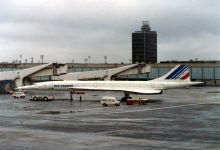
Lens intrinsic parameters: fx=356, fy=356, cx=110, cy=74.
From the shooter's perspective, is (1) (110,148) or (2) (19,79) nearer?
(1) (110,148)

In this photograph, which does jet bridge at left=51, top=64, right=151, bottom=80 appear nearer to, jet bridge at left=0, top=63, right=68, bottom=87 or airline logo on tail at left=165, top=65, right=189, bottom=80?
jet bridge at left=0, top=63, right=68, bottom=87

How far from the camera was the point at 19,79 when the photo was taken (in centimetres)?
10850

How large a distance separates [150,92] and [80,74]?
165 ft

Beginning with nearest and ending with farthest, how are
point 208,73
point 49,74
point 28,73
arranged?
point 28,73, point 49,74, point 208,73

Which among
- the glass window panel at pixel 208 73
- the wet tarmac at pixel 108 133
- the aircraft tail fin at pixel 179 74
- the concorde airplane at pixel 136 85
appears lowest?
the wet tarmac at pixel 108 133

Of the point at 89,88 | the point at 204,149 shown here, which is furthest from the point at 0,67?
the point at 204,149

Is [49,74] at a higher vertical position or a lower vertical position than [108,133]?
higher

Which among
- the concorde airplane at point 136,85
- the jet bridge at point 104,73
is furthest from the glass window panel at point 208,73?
the concorde airplane at point 136,85

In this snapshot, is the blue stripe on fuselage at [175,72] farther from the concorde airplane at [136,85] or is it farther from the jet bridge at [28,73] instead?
the jet bridge at [28,73]

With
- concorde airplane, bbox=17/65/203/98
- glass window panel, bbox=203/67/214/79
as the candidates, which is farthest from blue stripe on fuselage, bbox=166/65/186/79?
glass window panel, bbox=203/67/214/79

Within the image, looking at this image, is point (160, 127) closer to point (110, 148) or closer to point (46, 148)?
point (110, 148)

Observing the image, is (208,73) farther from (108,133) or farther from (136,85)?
(108,133)

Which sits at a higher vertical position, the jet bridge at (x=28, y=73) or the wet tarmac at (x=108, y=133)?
the jet bridge at (x=28, y=73)

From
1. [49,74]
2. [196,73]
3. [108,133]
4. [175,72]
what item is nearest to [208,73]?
[196,73]
